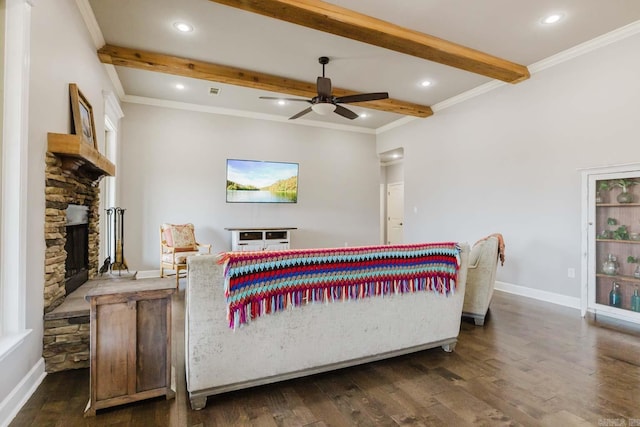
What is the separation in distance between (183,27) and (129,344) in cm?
306

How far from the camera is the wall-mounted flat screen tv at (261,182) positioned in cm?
597

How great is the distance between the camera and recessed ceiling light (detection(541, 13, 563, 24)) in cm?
310

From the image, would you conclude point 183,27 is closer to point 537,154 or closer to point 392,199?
point 537,154

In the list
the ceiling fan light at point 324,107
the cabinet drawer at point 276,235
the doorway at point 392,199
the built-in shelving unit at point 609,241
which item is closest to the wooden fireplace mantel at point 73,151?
the ceiling fan light at point 324,107

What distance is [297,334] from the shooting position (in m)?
1.96

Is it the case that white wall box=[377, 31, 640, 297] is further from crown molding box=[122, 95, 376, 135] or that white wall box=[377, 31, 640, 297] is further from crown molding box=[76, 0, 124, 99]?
crown molding box=[76, 0, 124, 99]

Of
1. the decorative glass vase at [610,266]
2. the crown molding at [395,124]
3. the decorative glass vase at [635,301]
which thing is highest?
the crown molding at [395,124]

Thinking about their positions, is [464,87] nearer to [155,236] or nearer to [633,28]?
[633,28]

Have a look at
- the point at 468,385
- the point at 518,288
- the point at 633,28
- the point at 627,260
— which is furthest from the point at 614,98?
the point at 468,385

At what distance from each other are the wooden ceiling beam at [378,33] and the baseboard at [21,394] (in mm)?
2859

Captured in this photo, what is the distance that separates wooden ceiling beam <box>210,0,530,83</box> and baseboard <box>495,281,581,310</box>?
8.95 feet

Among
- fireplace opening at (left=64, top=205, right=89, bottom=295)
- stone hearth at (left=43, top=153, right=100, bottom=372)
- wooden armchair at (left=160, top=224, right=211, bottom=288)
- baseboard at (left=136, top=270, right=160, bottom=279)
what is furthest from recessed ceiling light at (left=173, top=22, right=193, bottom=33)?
baseboard at (left=136, top=270, right=160, bottom=279)

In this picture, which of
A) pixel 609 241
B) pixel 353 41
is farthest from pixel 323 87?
pixel 609 241

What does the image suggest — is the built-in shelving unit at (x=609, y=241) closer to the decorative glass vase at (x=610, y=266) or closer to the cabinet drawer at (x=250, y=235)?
the decorative glass vase at (x=610, y=266)
